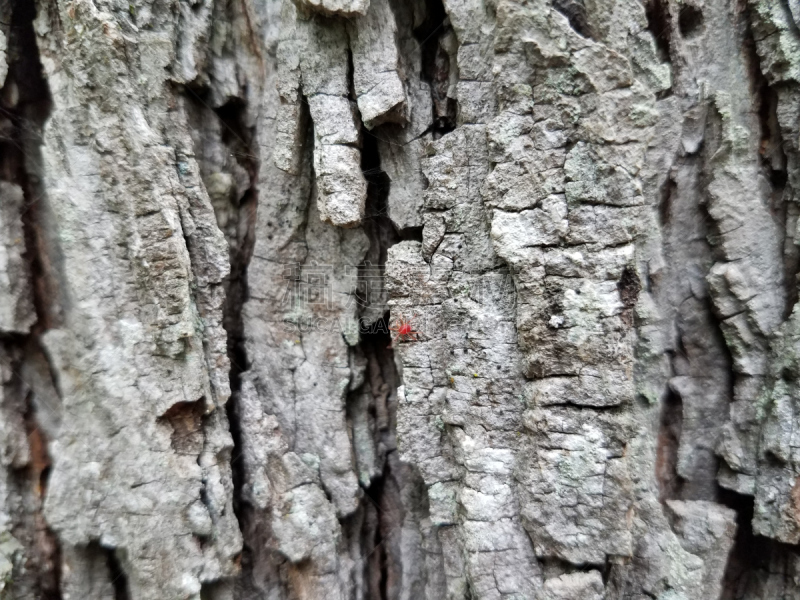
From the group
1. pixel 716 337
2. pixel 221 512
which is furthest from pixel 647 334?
pixel 221 512

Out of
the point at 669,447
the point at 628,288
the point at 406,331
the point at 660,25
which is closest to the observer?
the point at 628,288

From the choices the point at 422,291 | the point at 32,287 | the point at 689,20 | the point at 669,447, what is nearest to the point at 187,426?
the point at 32,287

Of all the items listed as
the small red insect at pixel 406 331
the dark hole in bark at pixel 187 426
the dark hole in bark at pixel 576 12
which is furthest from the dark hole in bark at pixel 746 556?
the dark hole in bark at pixel 187 426

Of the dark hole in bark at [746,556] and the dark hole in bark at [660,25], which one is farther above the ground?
the dark hole in bark at [660,25]

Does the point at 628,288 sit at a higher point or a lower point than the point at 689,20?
lower

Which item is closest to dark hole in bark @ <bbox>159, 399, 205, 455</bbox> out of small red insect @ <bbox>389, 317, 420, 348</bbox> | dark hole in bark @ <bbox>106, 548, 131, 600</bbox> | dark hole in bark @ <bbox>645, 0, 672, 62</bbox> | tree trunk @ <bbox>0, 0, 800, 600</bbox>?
tree trunk @ <bbox>0, 0, 800, 600</bbox>

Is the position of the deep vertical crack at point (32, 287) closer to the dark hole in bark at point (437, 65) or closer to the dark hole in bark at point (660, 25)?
the dark hole in bark at point (437, 65)

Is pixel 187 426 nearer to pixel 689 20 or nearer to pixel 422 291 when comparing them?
pixel 422 291
